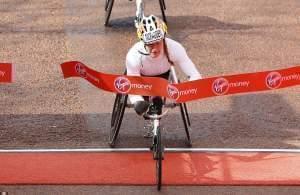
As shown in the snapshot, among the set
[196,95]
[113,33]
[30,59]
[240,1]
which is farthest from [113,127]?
[240,1]

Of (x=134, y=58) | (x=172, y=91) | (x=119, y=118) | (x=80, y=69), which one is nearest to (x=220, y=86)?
(x=172, y=91)

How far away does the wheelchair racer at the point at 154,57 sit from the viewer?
732 centimetres

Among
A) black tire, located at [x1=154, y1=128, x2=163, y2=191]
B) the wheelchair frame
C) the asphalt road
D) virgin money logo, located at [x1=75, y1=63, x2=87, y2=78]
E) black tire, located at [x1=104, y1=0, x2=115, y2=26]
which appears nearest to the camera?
black tire, located at [x1=154, y1=128, x2=163, y2=191]

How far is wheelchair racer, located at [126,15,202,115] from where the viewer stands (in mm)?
7320

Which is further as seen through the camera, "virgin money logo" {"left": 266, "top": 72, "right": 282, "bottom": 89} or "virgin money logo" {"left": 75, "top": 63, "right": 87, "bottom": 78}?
"virgin money logo" {"left": 75, "top": 63, "right": 87, "bottom": 78}

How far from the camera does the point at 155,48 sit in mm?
7438

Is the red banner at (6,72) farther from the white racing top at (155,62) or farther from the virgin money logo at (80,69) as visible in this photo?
the white racing top at (155,62)

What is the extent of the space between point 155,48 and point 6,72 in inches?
65.2

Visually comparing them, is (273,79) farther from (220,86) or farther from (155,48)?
(155,48)

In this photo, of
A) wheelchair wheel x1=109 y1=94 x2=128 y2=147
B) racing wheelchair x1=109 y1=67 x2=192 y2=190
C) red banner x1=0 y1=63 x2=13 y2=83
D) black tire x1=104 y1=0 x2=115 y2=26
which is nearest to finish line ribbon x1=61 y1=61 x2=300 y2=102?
racing wheelchair x1=109 y1=67 x2=192 y2=190

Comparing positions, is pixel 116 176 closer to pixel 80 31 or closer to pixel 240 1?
pixel 80 31

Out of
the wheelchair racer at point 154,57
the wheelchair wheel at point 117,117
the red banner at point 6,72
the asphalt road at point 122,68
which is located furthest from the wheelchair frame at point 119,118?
the red banner at point 6,72

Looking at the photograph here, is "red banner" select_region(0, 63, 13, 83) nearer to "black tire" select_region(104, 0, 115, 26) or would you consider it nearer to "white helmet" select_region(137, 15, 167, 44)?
"white helmet" select_region(137, 15, 167, 44)

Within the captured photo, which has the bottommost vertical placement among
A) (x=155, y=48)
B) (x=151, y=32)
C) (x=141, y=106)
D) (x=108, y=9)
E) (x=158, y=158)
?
(x=158, y=158)
